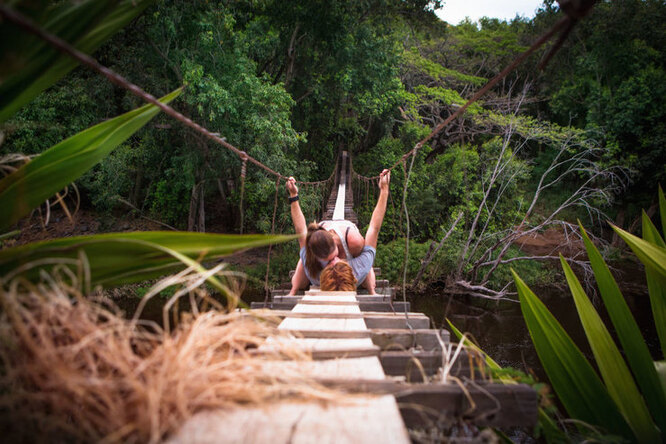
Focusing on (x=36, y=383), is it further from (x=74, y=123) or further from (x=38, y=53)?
(x=74, y=123)

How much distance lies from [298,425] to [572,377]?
794 millimetres

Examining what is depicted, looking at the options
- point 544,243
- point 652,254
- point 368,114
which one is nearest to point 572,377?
point 652,254

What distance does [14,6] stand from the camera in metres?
0.47

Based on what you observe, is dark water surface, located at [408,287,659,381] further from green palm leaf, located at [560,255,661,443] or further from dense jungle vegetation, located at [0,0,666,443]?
green palm leaf, located at [560,255,661,443]

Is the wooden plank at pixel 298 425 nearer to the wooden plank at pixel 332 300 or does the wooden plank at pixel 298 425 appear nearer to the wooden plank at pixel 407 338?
the wooden plank at pixel 407 338

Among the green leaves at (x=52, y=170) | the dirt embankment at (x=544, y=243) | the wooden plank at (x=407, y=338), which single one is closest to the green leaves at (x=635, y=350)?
the wooden plank at (x=407, y=338)

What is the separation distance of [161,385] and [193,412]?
0.27ft

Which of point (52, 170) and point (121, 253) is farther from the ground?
point (52, 170)

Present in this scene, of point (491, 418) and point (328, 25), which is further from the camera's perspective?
point (328, 25)

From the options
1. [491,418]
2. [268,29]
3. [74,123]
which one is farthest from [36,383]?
[268,29]

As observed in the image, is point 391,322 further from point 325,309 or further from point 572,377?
point 572,377

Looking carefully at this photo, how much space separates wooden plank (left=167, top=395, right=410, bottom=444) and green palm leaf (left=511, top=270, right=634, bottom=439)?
2.06 feet

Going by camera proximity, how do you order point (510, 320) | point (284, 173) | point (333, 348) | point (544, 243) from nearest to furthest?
point (333, 348), point (284, 173), point (510, 320), point (544, 243)

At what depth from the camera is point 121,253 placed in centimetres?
50
